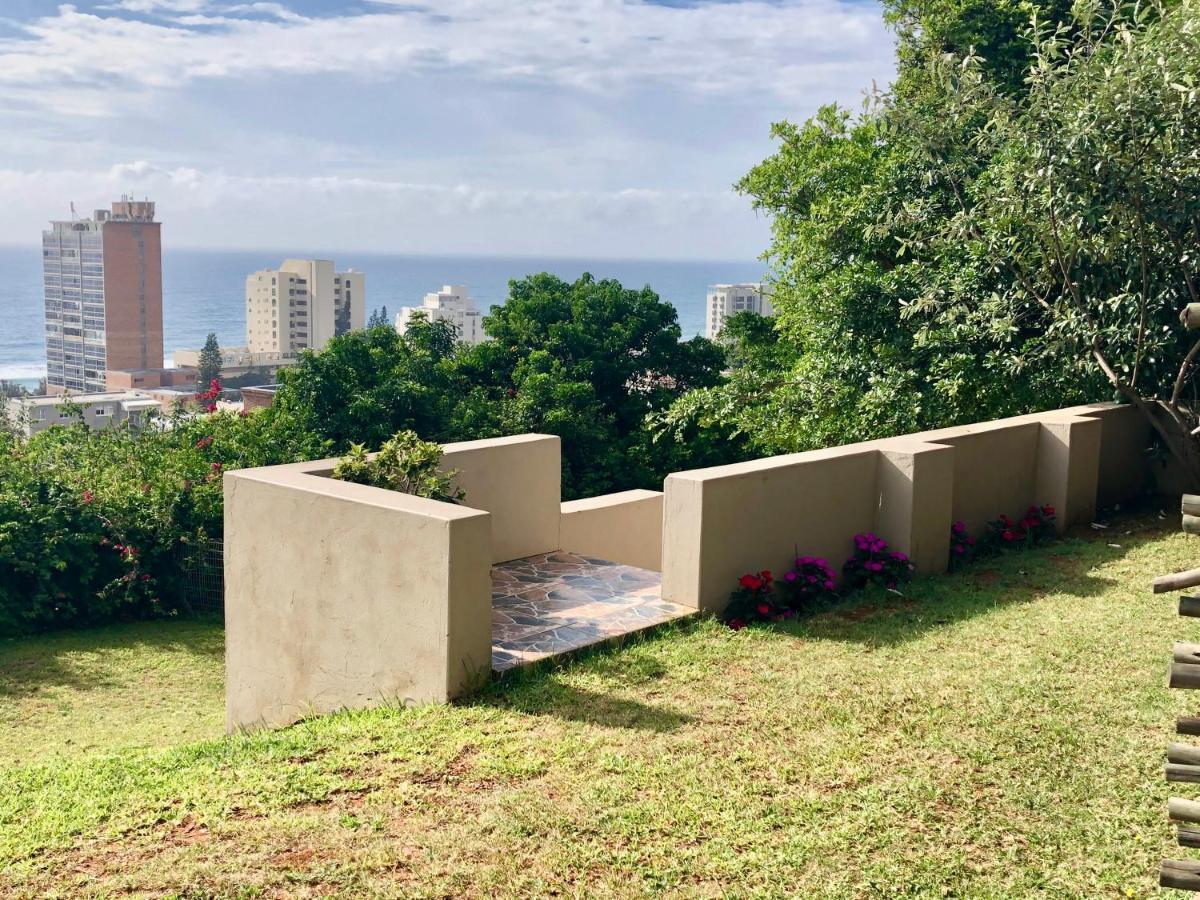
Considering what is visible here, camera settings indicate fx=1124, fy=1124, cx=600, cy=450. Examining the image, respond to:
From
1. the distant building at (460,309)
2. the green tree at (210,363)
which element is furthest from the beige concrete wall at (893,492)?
the distant building at (460,309)

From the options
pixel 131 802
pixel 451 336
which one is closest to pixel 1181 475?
pixel 131 802

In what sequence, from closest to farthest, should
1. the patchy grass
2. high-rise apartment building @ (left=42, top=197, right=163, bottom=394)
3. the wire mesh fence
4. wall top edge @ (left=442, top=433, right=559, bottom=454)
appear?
wall top edge @ (left=442, top=433, right=559, bottom=454) < the patchy grass < the wire mesh fence < high-rise apartment building @ (left=42, top=197, right=163, bottom=394)

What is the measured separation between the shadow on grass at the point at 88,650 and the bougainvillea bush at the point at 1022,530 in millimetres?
8912

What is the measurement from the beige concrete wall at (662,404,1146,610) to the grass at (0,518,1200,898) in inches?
25.6

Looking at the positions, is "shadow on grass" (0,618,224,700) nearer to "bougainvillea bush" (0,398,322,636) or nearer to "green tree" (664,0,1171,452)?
"bougainvillea bush" (0,398,322,636)

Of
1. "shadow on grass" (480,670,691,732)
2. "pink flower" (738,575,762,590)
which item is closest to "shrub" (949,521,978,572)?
"pink flower" (738,575,762,590)

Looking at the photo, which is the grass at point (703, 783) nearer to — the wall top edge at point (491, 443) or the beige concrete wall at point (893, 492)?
the beige concrete wall at point (893, 492)

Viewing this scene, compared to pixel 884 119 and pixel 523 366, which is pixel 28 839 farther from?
pixel 523 366

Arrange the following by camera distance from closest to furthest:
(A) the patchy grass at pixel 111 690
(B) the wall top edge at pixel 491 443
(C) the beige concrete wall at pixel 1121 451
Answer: (B) the wall top edge at pixel 491 443 → (A) the patchy grass at pixel 111 690 → (C) the beige concrete wall at pixel 1121 451

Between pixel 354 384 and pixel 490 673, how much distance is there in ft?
45.1

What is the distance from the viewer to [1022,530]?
33.2 ft

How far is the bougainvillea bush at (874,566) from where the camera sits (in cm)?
852

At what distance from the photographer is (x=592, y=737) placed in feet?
18.4

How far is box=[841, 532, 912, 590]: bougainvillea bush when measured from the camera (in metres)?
8.52
